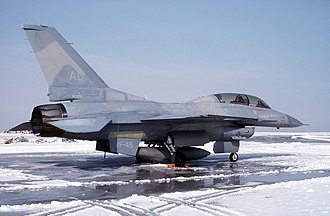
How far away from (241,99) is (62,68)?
7.17 metres

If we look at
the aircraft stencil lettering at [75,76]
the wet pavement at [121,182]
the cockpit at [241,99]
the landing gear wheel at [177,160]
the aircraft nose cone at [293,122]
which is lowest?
the wet pavement at [121,182]

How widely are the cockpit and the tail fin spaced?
487cm

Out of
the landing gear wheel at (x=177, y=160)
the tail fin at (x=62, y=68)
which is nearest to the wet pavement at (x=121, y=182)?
the landing gear wheel at (x=177, y=160)

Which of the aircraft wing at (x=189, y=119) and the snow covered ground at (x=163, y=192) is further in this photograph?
the aircraft wing at (x=189, y=119)

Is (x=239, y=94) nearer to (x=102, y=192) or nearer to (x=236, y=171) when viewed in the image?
(x=236, y=171)

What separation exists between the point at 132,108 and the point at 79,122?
7.17ft

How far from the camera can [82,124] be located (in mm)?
11734

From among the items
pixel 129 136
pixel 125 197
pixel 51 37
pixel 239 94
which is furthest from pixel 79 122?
pixel 239 94

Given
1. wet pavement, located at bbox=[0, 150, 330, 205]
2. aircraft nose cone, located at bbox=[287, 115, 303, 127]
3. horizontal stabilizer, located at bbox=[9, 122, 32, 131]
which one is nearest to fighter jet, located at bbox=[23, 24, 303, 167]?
wet pavement, located at bbox=[0, 150, 330, 205]

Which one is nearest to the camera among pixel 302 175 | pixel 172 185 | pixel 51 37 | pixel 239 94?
pixel 172 185

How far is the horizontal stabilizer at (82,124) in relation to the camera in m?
11.4

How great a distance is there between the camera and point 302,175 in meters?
11.4

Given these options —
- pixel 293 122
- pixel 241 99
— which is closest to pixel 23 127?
pixel 241 99

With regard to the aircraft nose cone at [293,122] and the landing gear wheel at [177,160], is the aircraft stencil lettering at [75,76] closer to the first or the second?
the landing gear wheel at [177,160]
